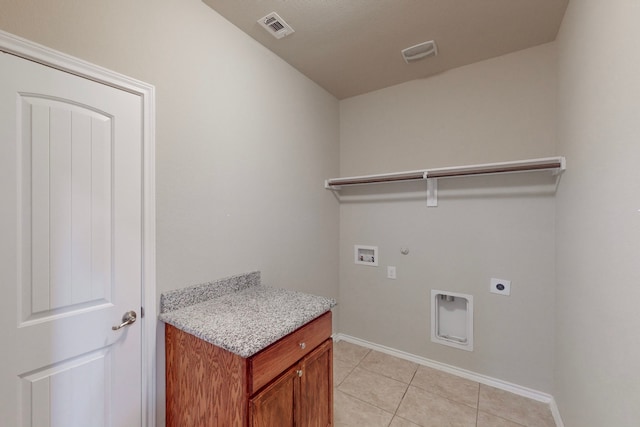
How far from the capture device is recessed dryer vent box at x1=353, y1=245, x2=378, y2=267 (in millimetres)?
2693

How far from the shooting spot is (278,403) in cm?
117

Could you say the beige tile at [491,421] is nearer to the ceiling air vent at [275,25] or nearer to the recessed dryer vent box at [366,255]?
the recessed dryer vent box at [366,255]

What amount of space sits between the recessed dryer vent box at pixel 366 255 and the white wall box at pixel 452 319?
2.04ft

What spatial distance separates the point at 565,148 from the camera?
1683mm

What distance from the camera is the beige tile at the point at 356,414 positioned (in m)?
1.75

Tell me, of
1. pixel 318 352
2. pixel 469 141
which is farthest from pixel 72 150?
pixel 469 141

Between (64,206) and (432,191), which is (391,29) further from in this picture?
(64,206)

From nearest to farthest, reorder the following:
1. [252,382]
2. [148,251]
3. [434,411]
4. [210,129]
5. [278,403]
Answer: [252,382]
[278,403]
[148,251]
[210,129]
[434,411]

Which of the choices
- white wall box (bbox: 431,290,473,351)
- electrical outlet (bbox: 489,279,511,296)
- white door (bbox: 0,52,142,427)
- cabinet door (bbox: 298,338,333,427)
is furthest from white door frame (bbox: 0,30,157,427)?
electrical outlet (bbox: 489,279,511,296)

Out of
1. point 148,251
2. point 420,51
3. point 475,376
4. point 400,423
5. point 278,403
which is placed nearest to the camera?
point 278,403

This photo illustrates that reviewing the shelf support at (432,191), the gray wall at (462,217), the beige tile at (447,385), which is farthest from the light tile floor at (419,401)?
the shelf support at (432,191)

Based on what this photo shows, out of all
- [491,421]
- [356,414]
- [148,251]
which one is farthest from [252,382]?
[491,421]

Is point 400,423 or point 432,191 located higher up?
point 432,191

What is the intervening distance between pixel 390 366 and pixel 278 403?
159cm
